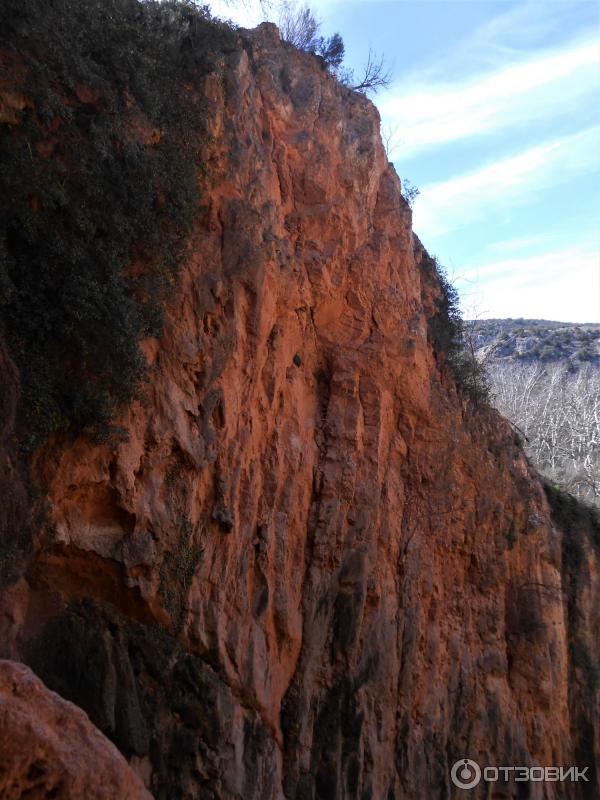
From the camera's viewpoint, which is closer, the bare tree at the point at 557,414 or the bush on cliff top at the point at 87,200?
the bush on cliff top at the point at 87,200

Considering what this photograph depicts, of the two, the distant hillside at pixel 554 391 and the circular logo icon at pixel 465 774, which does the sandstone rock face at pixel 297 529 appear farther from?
the distant hillside at pixel 554 391

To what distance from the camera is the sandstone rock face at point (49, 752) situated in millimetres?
4379

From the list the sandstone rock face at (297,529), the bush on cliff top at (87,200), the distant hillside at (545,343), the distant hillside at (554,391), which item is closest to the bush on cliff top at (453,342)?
the sandstone rock face at (297,529)

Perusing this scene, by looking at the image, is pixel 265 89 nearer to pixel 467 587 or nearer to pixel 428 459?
pixel 428 459

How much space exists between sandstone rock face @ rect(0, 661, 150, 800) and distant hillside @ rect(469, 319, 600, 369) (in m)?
40.1

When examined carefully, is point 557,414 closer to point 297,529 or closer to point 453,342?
point 453,342

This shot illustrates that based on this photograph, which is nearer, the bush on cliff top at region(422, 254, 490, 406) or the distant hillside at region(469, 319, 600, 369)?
the bush on cliff top at region(422, 254, 490, 406)

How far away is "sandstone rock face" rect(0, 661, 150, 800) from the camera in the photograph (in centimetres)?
438

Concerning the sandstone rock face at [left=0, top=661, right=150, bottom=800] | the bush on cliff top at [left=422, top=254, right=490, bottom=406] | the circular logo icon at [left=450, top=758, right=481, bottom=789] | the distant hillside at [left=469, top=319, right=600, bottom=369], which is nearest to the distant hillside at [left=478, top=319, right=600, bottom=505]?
the distant hillside at [left=469, top=319, right=600, bottom=369]

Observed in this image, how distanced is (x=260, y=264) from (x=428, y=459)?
5.17 meters

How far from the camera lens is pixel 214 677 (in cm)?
853

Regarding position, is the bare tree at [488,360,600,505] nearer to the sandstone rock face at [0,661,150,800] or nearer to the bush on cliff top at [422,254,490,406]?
the bush on cliff top at [422,254,490,406]

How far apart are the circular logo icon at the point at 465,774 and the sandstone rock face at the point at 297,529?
0.18m

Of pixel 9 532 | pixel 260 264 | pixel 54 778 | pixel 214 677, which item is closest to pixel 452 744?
pixel 214 677
